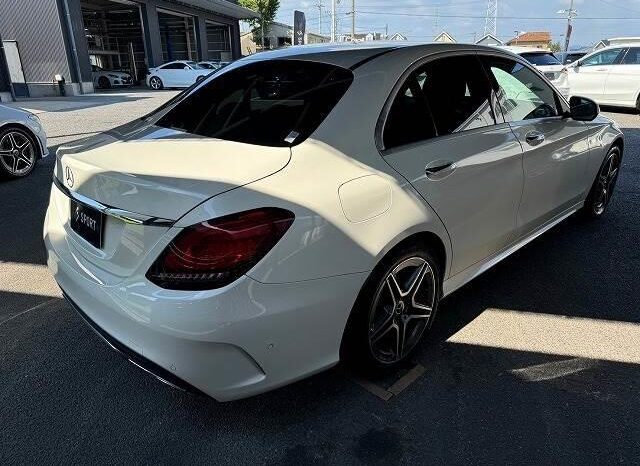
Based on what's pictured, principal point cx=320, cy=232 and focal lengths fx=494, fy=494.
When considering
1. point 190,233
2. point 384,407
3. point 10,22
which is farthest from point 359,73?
point 10,22

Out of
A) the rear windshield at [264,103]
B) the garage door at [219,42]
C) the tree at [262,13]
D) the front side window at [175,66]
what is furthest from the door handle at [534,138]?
the tree at [262,13]

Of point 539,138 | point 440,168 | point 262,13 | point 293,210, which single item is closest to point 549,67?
point 539,138

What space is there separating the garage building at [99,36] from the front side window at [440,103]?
20.6 m

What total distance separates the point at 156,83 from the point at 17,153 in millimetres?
21427

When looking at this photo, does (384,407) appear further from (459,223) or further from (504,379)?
(459,223)

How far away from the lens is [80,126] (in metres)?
11.1

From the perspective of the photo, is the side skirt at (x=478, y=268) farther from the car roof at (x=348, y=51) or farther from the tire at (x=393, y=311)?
the car roof at (x=348, y=51)

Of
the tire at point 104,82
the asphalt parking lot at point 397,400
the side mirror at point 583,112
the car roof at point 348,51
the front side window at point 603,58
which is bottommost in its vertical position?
the tire at point 104,82

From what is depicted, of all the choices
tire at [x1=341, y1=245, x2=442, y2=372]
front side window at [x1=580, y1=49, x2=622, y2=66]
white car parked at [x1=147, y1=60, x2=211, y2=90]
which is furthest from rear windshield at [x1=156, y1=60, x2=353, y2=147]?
white car parked at [x1=147, y1=60, x2=211, y2=90]

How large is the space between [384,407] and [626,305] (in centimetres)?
196

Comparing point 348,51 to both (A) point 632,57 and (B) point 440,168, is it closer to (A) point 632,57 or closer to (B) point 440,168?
(B) point 440,168

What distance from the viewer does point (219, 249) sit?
5.73 ft

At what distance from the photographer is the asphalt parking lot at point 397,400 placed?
6.82ft

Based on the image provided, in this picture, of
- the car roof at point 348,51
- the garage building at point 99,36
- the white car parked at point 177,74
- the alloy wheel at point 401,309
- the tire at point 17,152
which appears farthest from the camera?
the white car parked at point 177,74
